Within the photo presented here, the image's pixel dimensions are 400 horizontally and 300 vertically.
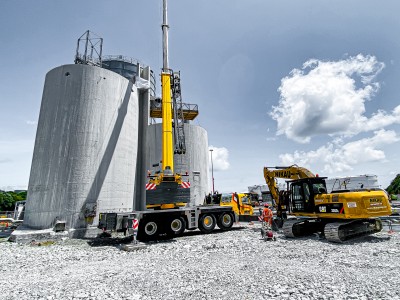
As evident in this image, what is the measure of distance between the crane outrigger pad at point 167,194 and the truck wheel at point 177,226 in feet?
3.32

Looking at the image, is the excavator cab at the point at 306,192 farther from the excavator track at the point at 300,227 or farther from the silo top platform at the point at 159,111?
the silo top platform at the point at 159,111

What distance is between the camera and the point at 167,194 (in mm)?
13227

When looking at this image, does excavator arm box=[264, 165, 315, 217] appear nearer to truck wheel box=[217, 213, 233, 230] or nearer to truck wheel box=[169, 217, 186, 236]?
truck wheel box=[217, 213, 233, 230]

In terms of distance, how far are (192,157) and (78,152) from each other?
11.9m

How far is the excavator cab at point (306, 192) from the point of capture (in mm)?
11961

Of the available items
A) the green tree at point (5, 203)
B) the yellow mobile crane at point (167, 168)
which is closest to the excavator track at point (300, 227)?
the yellow mobile crane at point (167, 168)

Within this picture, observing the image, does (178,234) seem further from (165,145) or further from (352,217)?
(352,217)

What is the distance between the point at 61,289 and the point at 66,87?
→ 46.1 ft

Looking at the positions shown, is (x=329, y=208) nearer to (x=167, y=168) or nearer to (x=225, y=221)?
(x=225, y=221)

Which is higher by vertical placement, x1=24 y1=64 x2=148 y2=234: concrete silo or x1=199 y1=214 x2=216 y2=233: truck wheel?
x1=24 y1=64 x2=148 y2=234: concrete silo

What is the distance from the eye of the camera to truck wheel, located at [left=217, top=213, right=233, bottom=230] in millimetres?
14501

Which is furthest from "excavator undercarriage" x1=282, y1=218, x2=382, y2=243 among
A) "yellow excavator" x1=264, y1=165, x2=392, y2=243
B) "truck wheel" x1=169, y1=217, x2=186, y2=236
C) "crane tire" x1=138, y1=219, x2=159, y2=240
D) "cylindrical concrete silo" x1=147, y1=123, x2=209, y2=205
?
"cylindrical concrete silo" x1=147, y1=123, x2=209, y2=205

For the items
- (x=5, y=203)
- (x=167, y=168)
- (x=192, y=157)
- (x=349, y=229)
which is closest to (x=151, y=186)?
(x=167, y=168)

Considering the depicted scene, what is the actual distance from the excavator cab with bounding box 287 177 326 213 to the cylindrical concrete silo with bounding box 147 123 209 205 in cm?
1246
